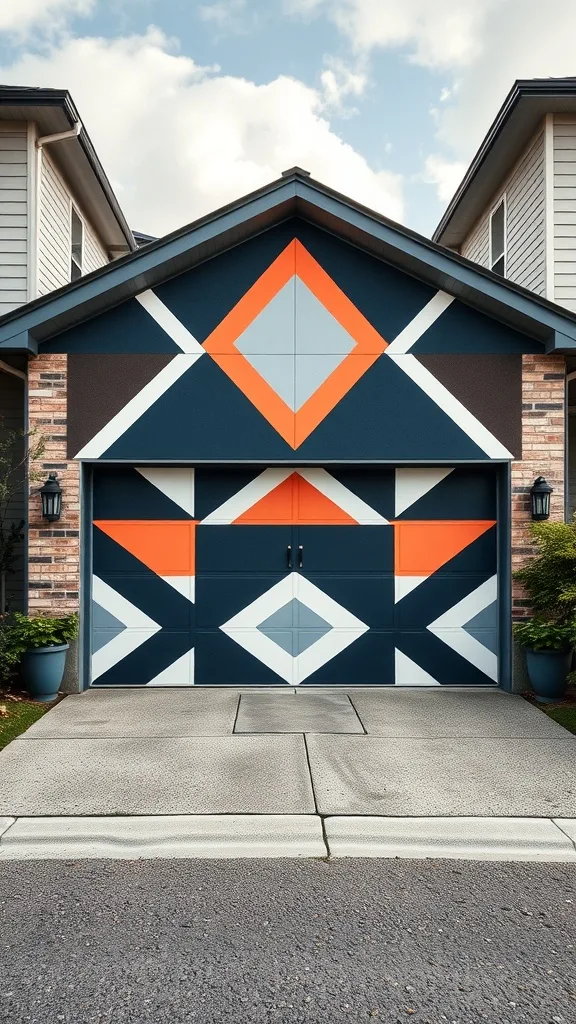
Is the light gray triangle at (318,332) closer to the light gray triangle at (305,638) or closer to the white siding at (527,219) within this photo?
the light gray triangle at (305,638)

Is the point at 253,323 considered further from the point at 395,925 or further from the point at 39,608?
the point at 395,925

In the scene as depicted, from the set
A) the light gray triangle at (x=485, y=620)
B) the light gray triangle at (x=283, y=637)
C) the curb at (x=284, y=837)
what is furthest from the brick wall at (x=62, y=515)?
the light gray triangle at (x=485, y=620)

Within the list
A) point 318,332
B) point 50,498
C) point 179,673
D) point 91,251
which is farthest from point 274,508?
point 91,251

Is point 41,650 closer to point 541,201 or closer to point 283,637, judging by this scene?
point 283,637

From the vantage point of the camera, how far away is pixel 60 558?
23.3 feet

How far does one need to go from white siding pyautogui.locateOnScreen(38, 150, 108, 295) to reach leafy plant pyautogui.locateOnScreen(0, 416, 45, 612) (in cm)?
202

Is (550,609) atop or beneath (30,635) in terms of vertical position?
atop

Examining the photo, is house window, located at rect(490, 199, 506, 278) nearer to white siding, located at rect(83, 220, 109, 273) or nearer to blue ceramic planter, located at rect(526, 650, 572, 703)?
blue ceramic planter, located at rect(526, 650, 572, 703)

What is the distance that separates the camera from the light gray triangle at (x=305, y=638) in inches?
289

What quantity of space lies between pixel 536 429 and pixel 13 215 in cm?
677

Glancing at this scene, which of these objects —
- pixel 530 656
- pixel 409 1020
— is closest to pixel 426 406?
pixel 530 656

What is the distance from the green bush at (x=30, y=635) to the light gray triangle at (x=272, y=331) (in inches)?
130

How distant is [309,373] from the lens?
714 centimetres

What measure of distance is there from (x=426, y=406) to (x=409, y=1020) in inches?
219
